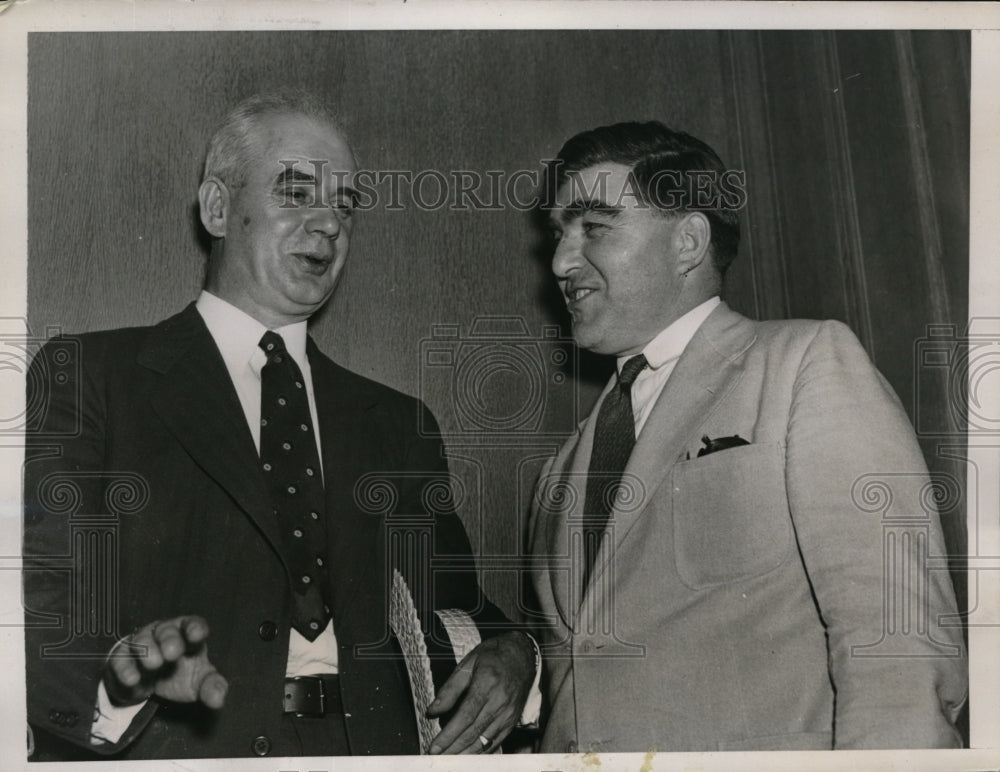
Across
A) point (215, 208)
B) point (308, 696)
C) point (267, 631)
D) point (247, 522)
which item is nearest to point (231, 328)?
point (215, 208)

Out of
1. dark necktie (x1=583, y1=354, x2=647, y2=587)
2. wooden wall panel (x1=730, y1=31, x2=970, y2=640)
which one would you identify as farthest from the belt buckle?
wooden wall panel (x1=730, y1=31, x2=970, y2=640)

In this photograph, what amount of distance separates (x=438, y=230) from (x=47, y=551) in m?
0.86

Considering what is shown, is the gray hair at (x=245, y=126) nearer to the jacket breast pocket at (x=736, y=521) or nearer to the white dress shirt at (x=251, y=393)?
the white dress shirt at (x=251, y=393)

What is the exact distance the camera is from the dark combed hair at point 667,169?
85.0 inches

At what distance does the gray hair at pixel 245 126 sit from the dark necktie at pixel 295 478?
293mm

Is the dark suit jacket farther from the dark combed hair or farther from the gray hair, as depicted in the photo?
the dark combed hair

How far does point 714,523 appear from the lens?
202 centimetres

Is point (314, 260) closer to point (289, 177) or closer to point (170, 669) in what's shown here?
point (289, 177)

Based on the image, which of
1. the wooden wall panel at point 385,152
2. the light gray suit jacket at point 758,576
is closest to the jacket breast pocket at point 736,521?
the light gray suit jacket at point 758,576

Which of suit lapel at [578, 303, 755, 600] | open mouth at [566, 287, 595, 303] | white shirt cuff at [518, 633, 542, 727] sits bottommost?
white shirt cuff at [518, 633, 542, 727]

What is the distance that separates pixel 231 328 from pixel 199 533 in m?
0.35

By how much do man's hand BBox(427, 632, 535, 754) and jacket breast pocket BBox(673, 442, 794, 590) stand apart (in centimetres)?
33

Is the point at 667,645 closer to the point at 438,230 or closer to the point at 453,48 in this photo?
the point at 438,230

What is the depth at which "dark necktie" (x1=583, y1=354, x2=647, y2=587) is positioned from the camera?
2.08 m
